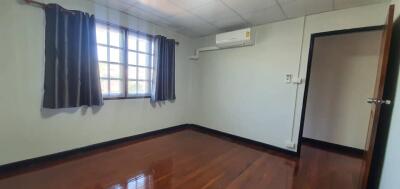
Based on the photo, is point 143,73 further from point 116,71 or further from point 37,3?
point 37,3

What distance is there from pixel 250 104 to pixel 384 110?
1.81m

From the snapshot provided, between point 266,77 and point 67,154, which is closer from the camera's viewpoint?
point 67,154

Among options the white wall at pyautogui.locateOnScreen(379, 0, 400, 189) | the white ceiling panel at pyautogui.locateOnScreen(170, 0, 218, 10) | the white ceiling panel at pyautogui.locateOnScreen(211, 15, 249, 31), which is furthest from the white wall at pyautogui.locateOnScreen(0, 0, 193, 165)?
the white wall at pyautogui.locateOnScreen(379, 0, 400, 189)

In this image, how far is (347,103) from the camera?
3164 mm

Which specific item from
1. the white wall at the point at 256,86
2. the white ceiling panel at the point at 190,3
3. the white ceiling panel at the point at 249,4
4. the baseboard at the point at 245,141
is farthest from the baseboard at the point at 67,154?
the white ceiling panel at the point at 249,4

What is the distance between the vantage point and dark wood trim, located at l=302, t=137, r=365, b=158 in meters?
3.04

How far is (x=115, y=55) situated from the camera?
2.82 meters

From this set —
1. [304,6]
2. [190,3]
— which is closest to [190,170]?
[190,3]

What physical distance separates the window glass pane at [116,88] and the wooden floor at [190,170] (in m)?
0.89

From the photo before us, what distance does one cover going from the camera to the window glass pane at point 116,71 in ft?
9.18

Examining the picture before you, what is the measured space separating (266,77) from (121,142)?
9.17ft

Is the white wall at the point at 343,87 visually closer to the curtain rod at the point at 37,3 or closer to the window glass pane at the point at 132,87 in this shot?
the window glass pane at the point at 132,87

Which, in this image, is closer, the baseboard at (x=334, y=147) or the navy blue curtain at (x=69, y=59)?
the navy blue curtain at (x=69, y=59)

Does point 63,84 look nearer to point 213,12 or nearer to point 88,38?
point 88,38
